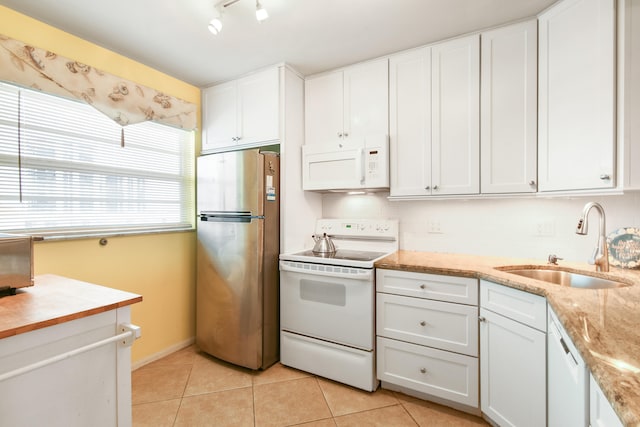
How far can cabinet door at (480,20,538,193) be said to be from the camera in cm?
189

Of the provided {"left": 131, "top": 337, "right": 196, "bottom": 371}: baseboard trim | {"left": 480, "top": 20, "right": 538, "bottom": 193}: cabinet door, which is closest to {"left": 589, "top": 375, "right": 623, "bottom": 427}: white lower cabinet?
{"left": 480, "top": 20, "right": 538, "bottom": 193}: cabinet door

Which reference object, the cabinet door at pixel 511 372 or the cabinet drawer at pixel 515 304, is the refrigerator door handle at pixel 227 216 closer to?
the cabinet drawer at pixel 515 304

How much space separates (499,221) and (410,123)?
0.98 meters

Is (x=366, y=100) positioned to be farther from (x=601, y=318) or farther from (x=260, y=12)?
(x=601, y=318)

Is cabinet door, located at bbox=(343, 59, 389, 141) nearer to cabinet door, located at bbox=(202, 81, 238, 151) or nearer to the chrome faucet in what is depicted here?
cabinet door, located at bbox=(202, 81, 238, 151)

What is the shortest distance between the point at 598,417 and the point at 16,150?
2896 millimetres

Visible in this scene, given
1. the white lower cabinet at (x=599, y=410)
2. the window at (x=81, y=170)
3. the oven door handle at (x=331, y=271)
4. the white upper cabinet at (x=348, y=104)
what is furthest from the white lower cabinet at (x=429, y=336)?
the window at (x=81, y=170)

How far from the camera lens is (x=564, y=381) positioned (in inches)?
44.2

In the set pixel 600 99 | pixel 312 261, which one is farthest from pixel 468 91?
pixel 312 261

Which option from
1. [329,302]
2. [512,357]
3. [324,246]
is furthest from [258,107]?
[512,357]

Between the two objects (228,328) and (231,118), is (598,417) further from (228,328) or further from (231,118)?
(231,118)

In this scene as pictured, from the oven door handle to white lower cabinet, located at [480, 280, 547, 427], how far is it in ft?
2.27

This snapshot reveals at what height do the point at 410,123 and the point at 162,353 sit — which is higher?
the point at 410,123

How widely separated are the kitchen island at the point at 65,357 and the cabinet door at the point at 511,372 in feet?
5.83
